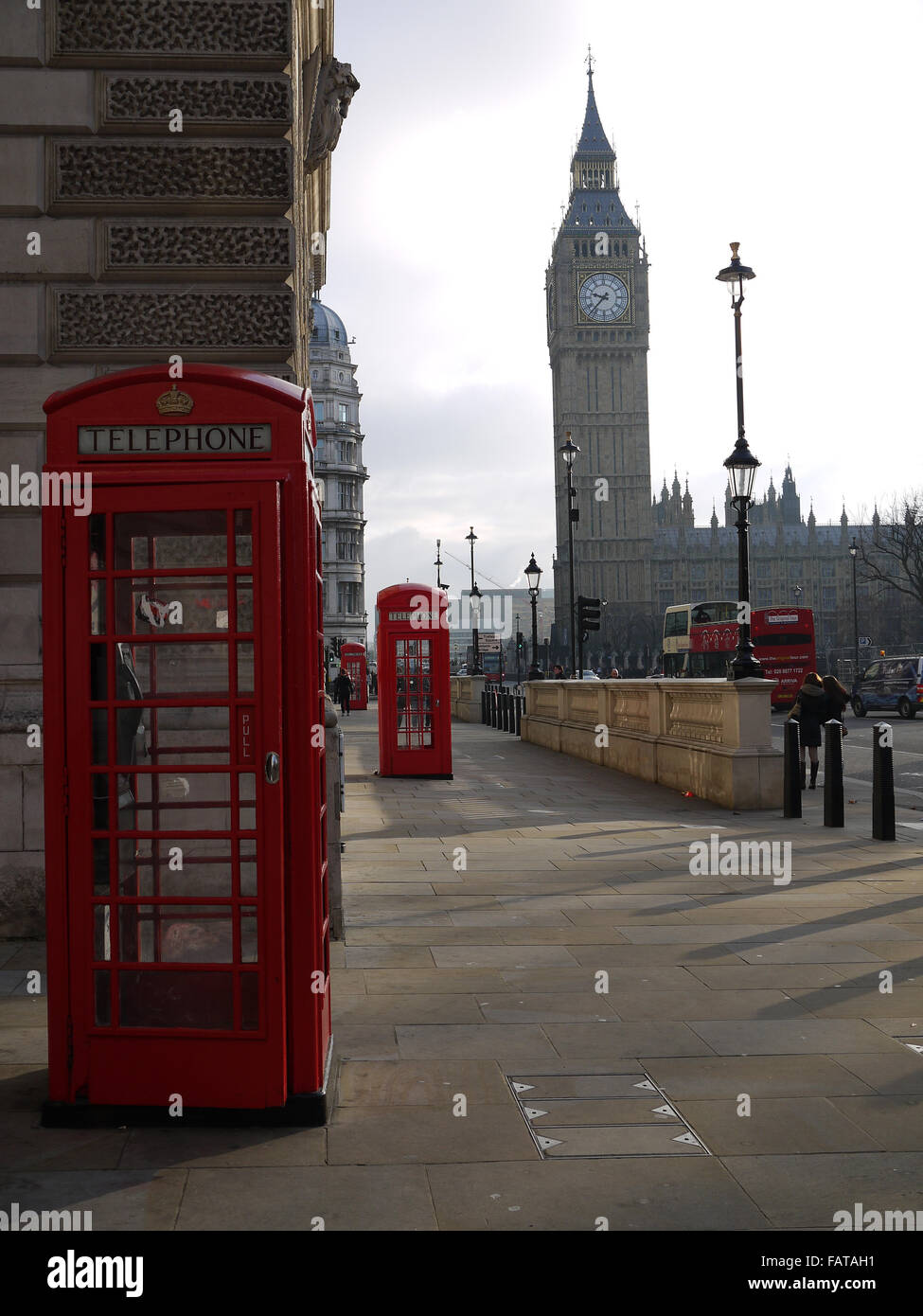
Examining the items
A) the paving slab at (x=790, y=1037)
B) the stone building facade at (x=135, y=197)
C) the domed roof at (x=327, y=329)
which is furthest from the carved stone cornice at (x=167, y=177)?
the domed roof at (x=327, y=329)

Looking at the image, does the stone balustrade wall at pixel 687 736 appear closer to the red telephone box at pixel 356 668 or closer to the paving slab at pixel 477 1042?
the paving slab at pixel 477 1042

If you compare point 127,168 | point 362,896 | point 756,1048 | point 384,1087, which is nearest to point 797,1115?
point 756,1048

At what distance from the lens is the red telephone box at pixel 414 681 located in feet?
55.7

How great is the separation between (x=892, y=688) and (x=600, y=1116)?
3393cm

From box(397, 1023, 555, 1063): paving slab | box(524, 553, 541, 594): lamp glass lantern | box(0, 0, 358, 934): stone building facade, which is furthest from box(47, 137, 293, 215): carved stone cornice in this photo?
box(524, 553, 541, 594): lamp glass lantern

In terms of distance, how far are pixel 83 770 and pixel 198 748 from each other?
372mm

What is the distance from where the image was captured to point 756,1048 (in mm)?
4961

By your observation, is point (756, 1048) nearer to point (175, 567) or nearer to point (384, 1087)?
point (384, 1087)

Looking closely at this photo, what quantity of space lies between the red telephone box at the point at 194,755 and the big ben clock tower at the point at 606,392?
117 meters

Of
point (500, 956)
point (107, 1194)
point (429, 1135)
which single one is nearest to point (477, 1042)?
point (429, 1135)

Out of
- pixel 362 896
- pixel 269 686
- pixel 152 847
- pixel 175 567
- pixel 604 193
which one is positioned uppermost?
pixel 604 193

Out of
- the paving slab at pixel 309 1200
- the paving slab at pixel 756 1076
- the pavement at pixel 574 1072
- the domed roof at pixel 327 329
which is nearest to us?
the paving slab at pixel 309 1200

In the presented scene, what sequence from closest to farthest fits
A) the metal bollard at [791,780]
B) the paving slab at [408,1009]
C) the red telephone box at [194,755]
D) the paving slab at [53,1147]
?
the paving slab at [53,1147] → the red telephone box at [194,755] → the paving slab at [408,1009] → the metal bollard at [791,780]
